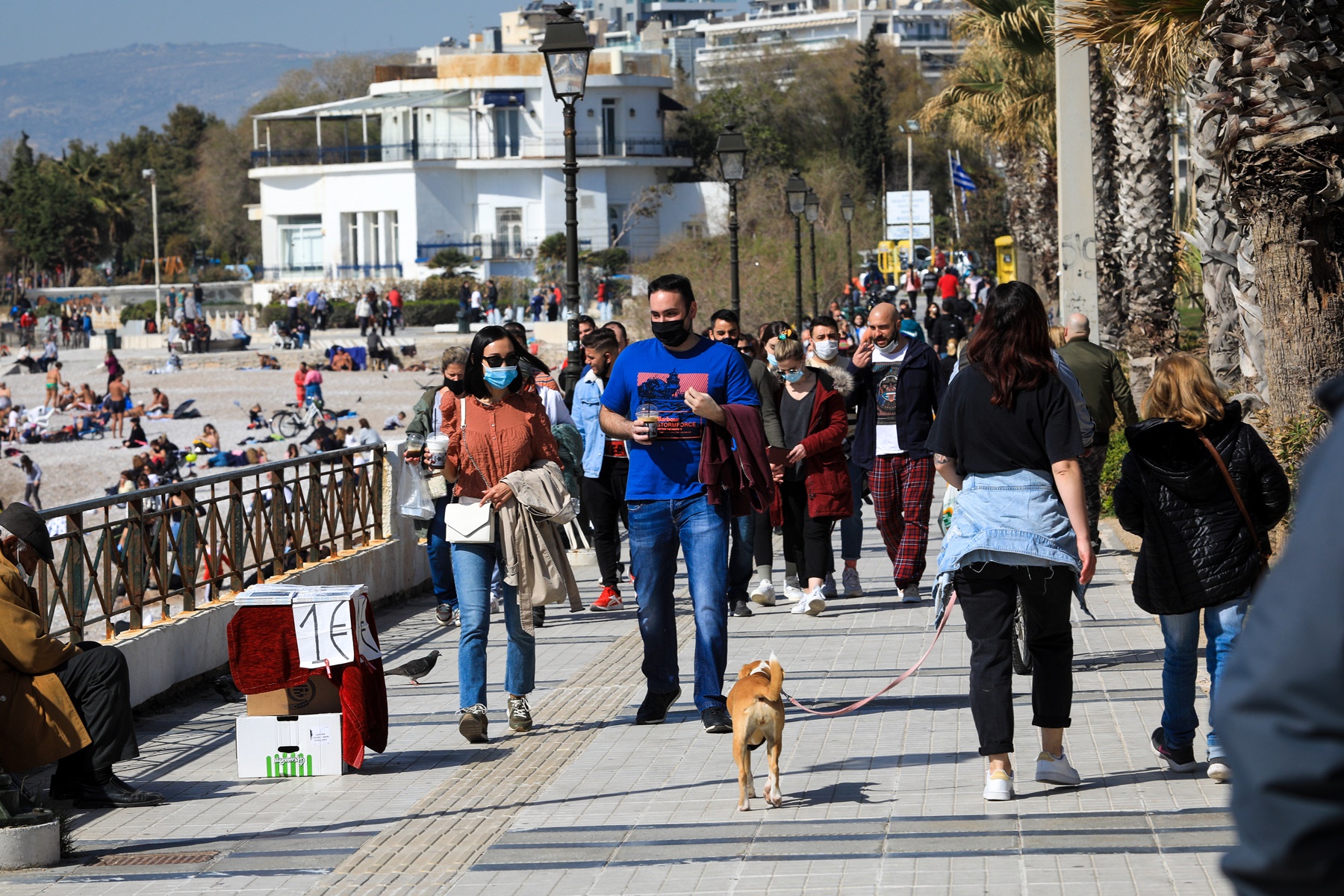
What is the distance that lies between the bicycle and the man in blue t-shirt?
29.0 m

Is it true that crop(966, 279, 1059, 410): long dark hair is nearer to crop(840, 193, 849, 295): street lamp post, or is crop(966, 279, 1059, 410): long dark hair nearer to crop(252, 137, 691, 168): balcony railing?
crop(840, 193, 849, 295): street lamp post

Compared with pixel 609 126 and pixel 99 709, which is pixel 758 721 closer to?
pixel 99 709

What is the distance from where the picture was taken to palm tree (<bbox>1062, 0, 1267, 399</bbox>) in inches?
427

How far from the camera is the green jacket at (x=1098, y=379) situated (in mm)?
10867

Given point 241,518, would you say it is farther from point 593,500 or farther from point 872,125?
point 872,125

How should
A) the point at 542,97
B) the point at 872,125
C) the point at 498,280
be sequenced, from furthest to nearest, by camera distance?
the point at 872,125
the point at 542,97
the point at 498,280

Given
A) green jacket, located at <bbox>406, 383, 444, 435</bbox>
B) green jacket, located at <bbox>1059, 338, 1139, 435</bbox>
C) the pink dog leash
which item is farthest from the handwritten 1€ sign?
green jacket, located at <bbox>1059, 338, 1139, 435</bbox>

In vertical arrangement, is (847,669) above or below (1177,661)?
below

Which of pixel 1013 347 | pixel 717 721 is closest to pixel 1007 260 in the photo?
pixel 717 721

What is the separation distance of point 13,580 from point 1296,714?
5.67 meters

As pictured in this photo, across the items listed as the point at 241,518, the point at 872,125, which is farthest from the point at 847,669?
the point at 872,125

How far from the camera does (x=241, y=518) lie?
10234mm

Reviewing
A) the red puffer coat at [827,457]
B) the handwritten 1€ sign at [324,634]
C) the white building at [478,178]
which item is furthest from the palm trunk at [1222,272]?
the white building at [478,178]

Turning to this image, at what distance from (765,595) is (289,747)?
4.90 m
